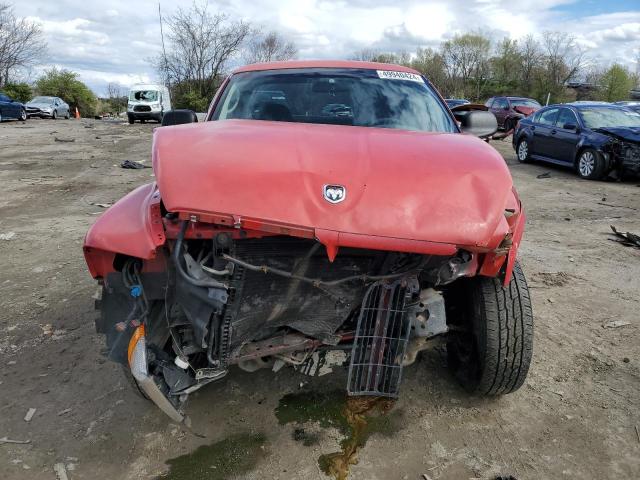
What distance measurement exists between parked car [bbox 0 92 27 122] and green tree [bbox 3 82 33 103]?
1168cm

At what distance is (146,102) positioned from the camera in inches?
1033

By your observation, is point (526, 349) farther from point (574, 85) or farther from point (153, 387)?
point (574, 85)

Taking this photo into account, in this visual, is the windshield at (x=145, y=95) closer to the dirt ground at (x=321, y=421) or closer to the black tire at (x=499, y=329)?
the dirt ground at (x=321, y=421)

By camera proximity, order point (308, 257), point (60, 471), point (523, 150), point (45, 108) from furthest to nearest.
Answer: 1. point (45, 108)
2. point (523, 150)
3. point (60, 471)
4. point (308, 257)

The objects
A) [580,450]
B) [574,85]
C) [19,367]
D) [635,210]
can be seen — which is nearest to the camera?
[580,450]

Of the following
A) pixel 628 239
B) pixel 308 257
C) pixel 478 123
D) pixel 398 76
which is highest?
pixel 398 76

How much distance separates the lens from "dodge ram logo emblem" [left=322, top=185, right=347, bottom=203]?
198cm

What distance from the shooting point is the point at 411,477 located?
231 centimetres

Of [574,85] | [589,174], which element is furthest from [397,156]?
[574,85]

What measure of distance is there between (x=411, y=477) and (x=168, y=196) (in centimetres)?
169

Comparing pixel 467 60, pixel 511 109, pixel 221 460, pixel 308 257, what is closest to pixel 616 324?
pixel 308 257

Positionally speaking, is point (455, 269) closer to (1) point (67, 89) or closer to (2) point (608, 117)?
(2) point (608, 117)

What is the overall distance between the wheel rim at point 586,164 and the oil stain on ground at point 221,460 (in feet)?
31.6

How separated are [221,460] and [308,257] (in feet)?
3.63
